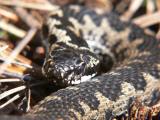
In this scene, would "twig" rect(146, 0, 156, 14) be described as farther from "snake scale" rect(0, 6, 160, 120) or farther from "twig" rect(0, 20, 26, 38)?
"twig" rect(0, 20, 26, 38)

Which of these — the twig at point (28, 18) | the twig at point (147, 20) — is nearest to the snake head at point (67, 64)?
the twig at point (28, 18)

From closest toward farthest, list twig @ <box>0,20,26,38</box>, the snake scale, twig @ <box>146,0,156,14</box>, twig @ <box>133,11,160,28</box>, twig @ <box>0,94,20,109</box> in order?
the snake scale < twig @ <box>0,94,20,109</box> < twig @ <box>0,20,26,38</box> < twig @ <box>133,11,160,28</box> < twig @ <box>146,0,156,14</box>

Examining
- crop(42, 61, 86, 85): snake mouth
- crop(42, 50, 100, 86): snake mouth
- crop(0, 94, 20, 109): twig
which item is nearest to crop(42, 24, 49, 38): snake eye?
A: crop(42, 50, 100, 86): snake mouth

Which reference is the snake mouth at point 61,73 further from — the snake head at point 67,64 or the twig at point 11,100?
the twig at point 11,100

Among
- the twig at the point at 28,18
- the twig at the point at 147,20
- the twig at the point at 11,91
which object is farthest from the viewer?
the twig at the point at 147,20

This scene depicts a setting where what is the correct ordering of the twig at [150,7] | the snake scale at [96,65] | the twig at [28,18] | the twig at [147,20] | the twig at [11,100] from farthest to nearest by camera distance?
the twig at [150,7] → the twig at [147,20] → the twig at [28,18] → the twig at [11,100] → the snake scale at [96,65]

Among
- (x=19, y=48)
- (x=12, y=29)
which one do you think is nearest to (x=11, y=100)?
(x=19, y=48)
